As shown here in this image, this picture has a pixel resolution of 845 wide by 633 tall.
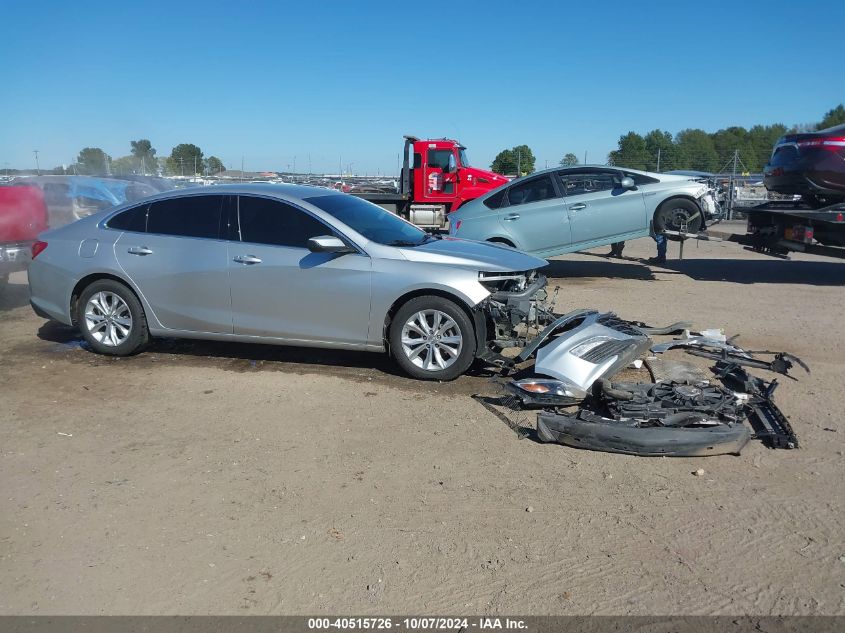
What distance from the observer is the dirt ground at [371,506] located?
3145 mm

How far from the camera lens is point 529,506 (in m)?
3.89

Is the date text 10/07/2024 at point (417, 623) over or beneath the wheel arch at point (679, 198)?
beneath

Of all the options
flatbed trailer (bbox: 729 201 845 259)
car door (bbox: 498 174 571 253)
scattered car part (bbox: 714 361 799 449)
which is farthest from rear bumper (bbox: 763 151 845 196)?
scattered car part (bbox: 714 361 799 449)

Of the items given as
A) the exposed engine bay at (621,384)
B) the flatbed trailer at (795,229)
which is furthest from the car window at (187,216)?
the flatbed trailer at (795,229)

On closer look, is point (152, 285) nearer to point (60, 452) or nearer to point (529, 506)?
point (60, 452)

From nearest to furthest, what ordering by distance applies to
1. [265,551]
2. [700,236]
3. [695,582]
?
[695,582] < [265,551] < [700,236]

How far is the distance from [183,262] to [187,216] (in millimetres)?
476

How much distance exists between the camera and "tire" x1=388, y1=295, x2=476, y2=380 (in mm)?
5867

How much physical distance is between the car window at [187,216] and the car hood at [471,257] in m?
1.85

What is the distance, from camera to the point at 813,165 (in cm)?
991

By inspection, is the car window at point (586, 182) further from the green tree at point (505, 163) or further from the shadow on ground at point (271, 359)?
the green tree at point (505, 163)

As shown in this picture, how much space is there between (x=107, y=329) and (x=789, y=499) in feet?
19.5

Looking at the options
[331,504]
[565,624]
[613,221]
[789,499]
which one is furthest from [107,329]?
[613,221]

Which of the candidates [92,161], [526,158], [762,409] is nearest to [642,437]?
[762,409]
